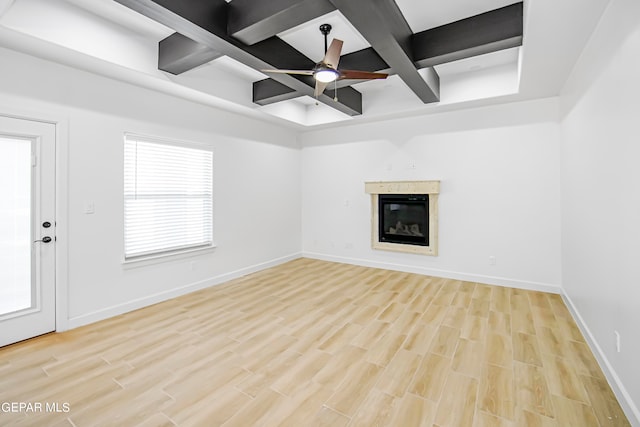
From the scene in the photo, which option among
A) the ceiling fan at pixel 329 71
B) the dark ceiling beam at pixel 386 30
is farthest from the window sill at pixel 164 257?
the dark ceiling beam at pixel 386 30

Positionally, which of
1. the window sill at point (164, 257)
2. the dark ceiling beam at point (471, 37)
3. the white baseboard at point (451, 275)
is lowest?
the white baseboard at point (451, 275)

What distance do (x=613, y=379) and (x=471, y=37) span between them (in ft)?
10.2

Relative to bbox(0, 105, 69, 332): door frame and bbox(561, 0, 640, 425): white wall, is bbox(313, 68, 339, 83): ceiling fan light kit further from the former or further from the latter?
bbox(0, 105, 69, 332): door frame

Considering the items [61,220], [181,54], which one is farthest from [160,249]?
[181,54]

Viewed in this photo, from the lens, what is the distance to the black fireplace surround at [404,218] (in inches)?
204

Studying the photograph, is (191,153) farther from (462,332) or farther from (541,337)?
(541,337)

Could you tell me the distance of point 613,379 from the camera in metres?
2.07

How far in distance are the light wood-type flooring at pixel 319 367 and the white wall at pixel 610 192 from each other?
315mm

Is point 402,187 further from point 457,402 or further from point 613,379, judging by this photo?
point 457,402

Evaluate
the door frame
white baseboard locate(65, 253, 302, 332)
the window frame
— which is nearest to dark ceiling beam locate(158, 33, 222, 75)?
the window frame

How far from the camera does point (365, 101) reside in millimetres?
5152

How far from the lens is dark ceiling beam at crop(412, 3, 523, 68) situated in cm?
272

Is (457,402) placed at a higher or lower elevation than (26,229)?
lower

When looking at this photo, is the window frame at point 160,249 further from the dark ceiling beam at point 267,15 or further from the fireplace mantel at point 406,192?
the fireplace mantel at point 406,192
